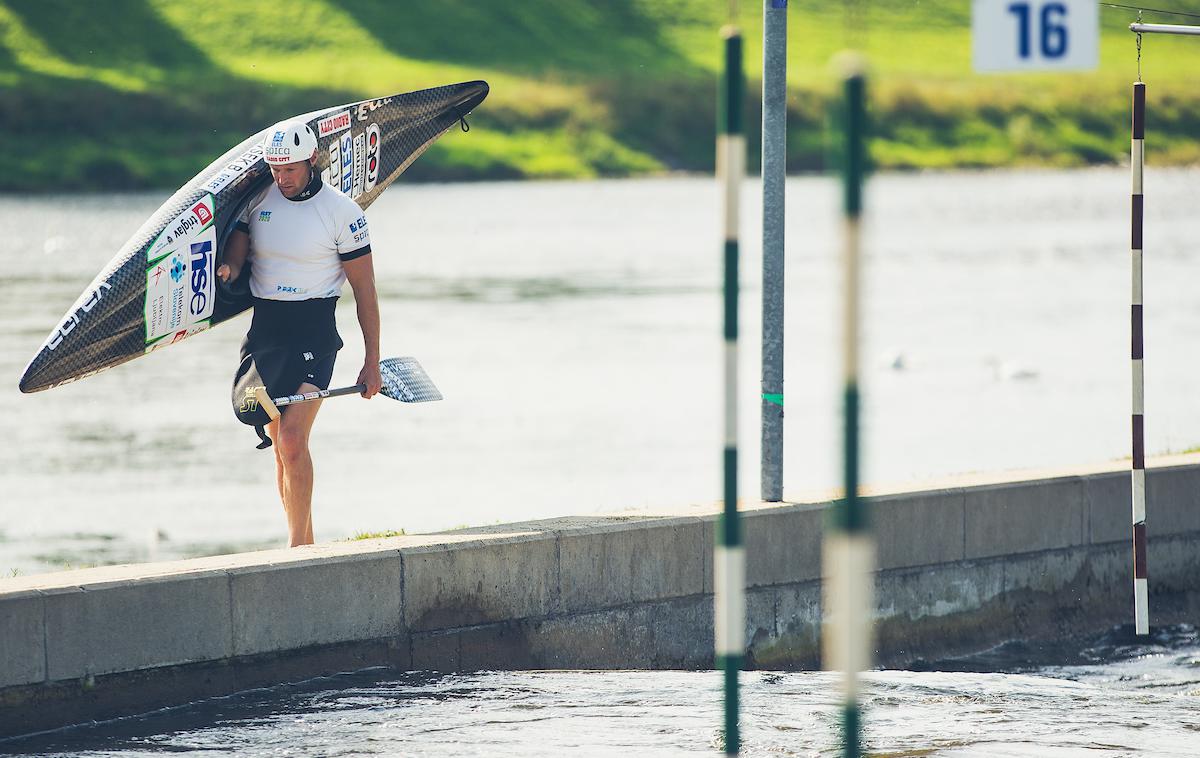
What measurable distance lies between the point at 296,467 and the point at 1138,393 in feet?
12.0

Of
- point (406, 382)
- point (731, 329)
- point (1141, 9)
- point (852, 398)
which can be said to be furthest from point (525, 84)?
point (852, 398)

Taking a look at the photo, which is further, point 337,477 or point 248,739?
point 337,477

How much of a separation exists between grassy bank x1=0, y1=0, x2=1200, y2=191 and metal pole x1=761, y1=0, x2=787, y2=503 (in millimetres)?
45273

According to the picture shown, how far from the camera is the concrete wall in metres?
6.61

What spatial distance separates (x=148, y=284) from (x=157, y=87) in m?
66.8

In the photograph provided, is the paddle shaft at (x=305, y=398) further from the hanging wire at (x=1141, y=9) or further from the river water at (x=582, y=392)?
the hanging wire at (x=1141, y=9)

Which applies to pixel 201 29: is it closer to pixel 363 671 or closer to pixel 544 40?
pixel 544 40

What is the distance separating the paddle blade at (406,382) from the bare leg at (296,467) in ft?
2.34

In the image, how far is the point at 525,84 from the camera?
79688 mm

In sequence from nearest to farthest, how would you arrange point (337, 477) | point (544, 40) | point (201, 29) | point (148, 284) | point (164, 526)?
point (148, 284) → point (164, 526) → point (337, 477) → point (201, 29) → point (544, 40)

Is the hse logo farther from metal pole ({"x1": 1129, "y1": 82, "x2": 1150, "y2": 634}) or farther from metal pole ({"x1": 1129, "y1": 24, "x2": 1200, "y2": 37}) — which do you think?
metal pole ({"x1": 1129, "y1": 24, "x2": 1200, "y2": 37})

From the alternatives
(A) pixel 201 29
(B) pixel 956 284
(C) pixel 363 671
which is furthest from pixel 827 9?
(C) pixel 363 671

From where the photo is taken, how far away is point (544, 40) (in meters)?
94.4

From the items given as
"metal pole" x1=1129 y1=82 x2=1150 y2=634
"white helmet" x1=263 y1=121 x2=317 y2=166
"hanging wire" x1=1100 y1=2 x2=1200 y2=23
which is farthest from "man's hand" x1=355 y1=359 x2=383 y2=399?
"hanging wire" x1=1100 y1=2 x2=1200 y2=23
